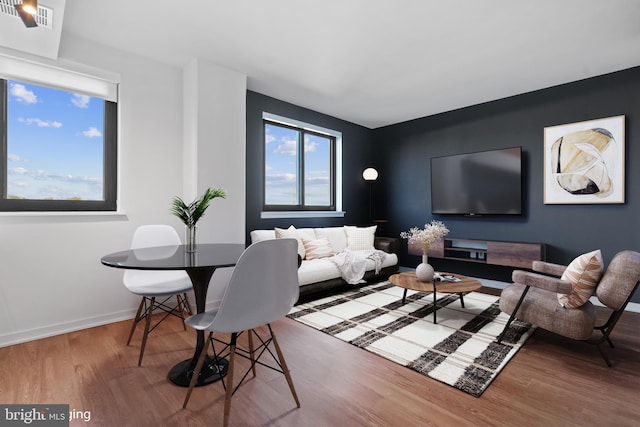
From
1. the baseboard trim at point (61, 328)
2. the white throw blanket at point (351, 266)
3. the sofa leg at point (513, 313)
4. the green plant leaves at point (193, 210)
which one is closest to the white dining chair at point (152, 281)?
the green plant leaves at point (193, 210)

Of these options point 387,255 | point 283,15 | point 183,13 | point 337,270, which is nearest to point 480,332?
point 337,270

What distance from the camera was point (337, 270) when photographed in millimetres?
3869

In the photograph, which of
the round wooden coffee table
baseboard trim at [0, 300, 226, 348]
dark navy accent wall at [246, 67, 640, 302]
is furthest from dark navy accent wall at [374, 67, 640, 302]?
baseboard trim at [0, 300, 226, 348]

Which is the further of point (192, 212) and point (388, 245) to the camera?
point (388, 245)

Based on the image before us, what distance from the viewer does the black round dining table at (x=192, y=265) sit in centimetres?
163

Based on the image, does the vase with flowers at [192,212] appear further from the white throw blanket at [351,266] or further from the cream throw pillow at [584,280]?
the cream throw pillow at [584,280]

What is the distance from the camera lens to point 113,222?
3010 millimetres

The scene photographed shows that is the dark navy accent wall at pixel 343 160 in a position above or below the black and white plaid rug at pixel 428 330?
above

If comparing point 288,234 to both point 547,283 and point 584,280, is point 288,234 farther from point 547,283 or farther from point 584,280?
point 584,280

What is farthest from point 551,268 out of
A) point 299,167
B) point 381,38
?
point 299,167

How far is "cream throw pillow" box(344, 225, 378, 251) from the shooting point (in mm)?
4785

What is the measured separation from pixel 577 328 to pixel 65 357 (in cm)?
367

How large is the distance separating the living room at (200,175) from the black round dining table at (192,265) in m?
1.18

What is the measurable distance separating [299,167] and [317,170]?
43 cm
